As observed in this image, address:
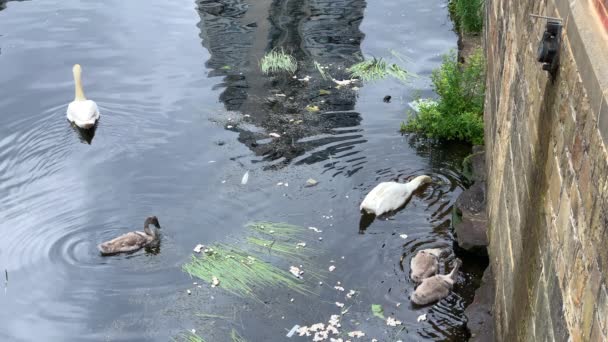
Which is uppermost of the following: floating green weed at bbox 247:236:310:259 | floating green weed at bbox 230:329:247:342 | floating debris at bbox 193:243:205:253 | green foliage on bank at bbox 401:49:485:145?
green foliage on bank at bbox 401:49:485:145

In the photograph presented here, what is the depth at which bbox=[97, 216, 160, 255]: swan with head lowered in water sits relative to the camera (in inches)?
372

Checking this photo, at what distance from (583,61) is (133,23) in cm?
1394

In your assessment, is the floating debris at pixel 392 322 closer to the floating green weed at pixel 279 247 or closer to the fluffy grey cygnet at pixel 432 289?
the fluffy grey cygnet at pixel 432 289

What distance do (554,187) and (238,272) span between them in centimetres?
477

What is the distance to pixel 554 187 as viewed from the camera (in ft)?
16.5

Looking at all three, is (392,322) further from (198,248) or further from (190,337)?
(198,248)

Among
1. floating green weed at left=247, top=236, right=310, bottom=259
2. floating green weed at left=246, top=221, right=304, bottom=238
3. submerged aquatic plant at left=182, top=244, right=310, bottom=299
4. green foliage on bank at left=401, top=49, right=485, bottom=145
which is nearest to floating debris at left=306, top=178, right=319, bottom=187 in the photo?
floating green weed at left=246, top=221, right=304, bottom=238

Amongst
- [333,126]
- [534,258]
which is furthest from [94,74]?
[534,258]

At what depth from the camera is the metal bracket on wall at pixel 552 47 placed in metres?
5.23

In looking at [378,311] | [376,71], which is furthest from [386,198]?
[376,71]

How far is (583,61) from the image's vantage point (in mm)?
4398

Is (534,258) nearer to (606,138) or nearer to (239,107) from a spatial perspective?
(606,138)

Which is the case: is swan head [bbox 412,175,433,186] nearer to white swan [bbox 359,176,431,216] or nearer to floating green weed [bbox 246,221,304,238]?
white swan [bbox 359,176,431,216]

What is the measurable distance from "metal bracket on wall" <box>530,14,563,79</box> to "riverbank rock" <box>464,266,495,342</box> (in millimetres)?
3243
